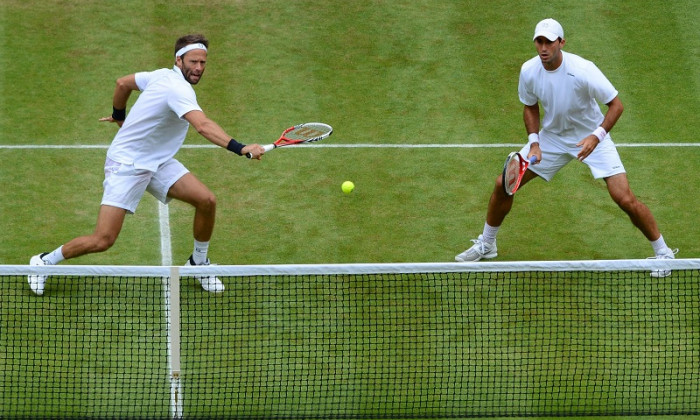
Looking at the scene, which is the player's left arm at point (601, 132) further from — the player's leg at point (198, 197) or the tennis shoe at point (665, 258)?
the player's leg at point (198, 197)

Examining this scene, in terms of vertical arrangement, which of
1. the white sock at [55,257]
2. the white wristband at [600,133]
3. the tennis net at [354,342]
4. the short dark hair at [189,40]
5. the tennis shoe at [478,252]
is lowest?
the tennis net at [354,342]

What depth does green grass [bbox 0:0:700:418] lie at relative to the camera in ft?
37.8

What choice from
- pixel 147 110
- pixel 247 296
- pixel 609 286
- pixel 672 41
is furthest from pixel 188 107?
pixel 672 41

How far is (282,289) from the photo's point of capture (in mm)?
10461

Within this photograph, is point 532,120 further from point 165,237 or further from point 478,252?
point 165,237

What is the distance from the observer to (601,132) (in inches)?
410

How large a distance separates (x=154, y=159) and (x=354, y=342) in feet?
7.65

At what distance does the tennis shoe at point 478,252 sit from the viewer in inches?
436

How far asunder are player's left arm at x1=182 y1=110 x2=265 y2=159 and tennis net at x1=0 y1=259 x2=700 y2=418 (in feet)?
3.33

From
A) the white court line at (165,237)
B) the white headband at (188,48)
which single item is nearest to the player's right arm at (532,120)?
the white headband at (188,48)

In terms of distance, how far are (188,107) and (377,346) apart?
8.12ft

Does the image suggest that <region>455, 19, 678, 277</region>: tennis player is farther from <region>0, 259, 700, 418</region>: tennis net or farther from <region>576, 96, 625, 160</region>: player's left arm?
<region>0, 259, 700, 418</region>: tennis net

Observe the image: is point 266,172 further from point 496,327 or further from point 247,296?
point 496,327

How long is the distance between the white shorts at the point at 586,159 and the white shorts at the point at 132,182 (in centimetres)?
314
